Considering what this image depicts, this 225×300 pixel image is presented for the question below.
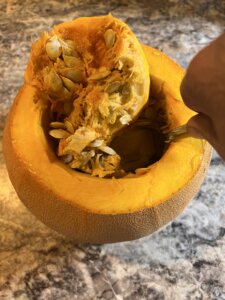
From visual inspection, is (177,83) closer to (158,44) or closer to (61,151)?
(61,151)

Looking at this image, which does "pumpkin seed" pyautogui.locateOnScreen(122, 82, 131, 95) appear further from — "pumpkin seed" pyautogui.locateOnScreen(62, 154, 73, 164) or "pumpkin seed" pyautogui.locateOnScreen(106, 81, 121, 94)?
"pumpkin seed" pyautogui.locateOnScreen(62, 154, 73, 164)

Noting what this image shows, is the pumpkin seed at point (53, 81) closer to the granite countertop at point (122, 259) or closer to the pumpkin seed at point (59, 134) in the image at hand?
the pumpkin seed at point (59, 134)

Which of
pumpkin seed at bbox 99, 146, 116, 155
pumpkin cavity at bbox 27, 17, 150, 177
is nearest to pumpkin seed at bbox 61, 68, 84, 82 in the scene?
pumpkin cavity at bbox 27, 17, 150, 177

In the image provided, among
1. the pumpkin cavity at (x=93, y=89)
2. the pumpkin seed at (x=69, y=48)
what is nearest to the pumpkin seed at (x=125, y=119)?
the pumpkin cavity at (x=93, y=89)

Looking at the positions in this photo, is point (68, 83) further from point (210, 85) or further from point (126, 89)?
point (210, 85)

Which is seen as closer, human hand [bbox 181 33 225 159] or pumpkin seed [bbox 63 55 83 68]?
human hand [bbox 181 33 225 159]

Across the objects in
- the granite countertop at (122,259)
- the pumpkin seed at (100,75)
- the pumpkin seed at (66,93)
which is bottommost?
the granite countertop at (122,259)
